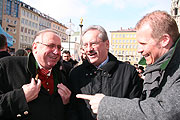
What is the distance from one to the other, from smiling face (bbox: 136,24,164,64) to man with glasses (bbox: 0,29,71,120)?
1.18 meters

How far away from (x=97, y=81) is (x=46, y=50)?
2.72 feet

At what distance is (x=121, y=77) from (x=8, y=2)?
5421 cm

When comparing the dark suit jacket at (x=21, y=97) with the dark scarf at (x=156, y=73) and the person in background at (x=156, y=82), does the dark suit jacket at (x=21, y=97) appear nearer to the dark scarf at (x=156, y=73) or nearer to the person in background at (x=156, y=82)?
the person in background at (x=156, y=82)

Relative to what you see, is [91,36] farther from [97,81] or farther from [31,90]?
[31,90]

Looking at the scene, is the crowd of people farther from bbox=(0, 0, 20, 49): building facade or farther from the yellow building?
the yellow building

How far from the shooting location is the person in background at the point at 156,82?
1330 mm

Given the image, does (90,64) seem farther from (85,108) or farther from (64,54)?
(64,54)

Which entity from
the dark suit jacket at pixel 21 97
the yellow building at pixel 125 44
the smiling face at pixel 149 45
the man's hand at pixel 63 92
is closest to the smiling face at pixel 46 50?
the dark suit jacket at pixel 21 97

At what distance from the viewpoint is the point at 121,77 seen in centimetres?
246

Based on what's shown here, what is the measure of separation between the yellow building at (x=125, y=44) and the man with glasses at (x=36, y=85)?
8901 cm

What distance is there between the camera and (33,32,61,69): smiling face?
238 centimetres

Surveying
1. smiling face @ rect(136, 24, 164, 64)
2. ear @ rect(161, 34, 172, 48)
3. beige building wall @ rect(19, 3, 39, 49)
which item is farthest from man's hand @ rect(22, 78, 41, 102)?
beige building wall @ rect(19, 3, 39, 49)

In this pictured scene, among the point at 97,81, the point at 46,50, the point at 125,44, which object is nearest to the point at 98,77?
the point at 97,81

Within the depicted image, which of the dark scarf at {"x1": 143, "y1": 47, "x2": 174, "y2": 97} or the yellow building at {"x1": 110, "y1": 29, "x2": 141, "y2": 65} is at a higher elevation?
the yellow building at {"x1": 110, "y1": 29, "x2": 141, "y2": 65}
